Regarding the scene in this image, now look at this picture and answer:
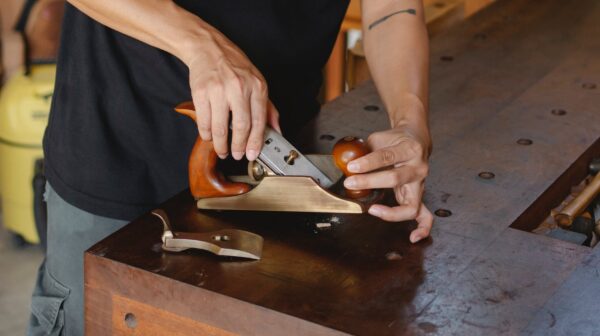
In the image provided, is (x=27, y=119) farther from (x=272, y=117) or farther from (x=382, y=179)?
(x=382, y=179)

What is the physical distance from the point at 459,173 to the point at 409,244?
11.9 inches

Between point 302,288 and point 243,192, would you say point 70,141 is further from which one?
point 302,288

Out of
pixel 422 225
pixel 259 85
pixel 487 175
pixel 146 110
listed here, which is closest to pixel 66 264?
pixel 146 110

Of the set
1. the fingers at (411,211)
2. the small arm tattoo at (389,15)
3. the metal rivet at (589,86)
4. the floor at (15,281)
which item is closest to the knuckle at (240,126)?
the fingers at (411,211)

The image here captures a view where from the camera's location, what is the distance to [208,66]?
52.0 inches

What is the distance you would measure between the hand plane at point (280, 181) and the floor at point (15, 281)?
193 cm

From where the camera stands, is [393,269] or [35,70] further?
[35,70]

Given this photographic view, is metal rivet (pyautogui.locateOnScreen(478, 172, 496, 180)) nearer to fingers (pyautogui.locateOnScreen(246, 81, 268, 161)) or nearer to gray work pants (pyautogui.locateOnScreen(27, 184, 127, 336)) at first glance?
fingers (pyautogui.locateOnScreen(246, 81, 268, 161))

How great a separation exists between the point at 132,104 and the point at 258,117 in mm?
311

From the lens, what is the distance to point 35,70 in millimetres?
3539

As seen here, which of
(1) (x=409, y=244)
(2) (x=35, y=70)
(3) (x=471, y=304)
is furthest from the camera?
(2) (x=35, y=70)

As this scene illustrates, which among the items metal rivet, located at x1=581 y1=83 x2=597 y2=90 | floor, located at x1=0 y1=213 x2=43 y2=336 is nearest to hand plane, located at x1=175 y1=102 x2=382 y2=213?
metal rivet, located at x1=581 y1=83 x2=597 y2=90

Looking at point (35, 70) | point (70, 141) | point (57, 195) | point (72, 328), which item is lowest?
point (35, 70)

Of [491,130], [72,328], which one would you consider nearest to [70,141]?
[72,328]
